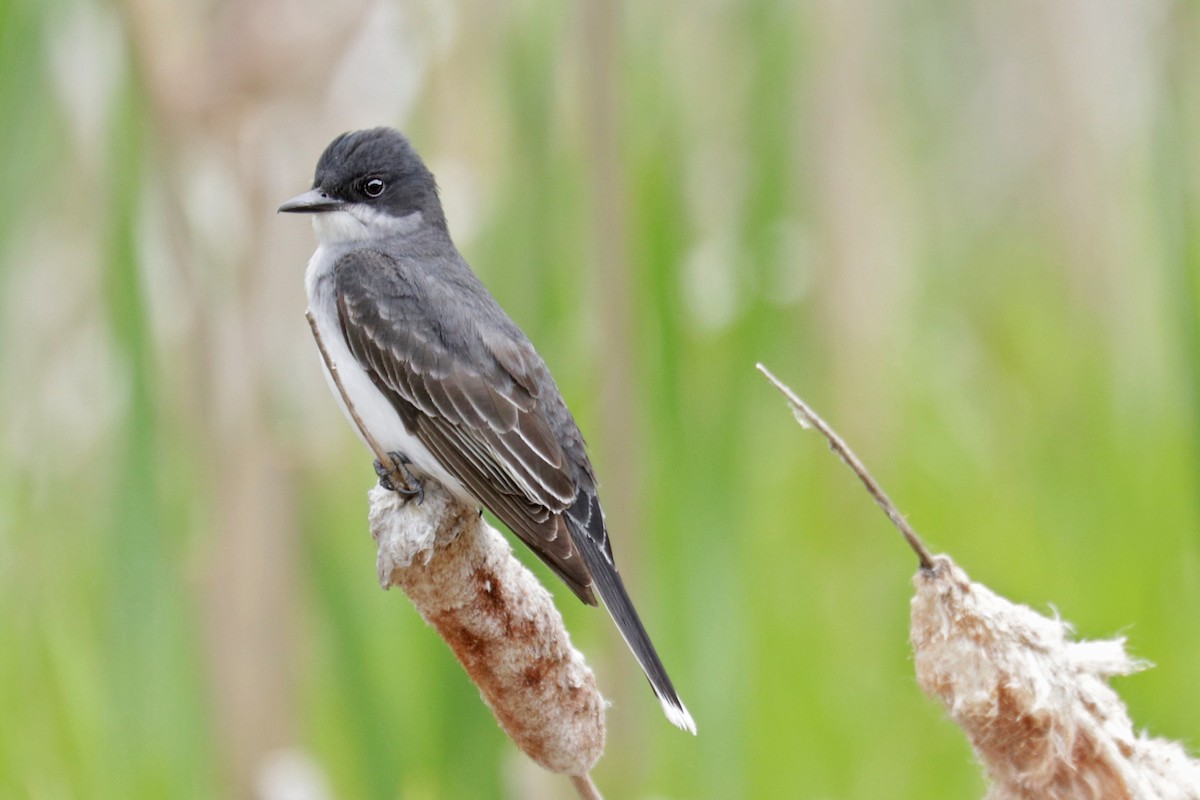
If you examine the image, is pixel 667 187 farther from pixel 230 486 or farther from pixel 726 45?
pixel 726 45

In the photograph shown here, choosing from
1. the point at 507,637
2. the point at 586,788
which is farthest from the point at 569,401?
the point at 586,788

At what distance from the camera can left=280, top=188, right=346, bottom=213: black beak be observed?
2.48 m

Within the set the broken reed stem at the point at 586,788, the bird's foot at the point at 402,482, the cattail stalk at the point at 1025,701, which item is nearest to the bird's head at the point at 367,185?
the bird's foot at the point at 402,482

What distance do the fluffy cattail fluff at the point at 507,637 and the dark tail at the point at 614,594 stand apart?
0.17m

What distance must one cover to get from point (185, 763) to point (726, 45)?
7.08 feet

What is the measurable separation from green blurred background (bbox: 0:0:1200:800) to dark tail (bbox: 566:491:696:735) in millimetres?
175

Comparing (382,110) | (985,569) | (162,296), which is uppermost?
(382,110)

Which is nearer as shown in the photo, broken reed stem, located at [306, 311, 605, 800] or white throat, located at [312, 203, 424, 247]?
broken reed stem, located at [306, 311, 605, 800]

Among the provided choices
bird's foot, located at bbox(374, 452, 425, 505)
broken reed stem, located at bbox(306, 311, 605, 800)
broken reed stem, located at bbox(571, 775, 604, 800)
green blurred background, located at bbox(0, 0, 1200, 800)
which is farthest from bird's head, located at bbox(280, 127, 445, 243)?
broken reed stem, located at bbox(571, 775, 604, 800)

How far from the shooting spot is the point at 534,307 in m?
2.64

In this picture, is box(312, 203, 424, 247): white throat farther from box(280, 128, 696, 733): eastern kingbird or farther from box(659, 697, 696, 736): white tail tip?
box(659, 697, 696, 736): white tail tip

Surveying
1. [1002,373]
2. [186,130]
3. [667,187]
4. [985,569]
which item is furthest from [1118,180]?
[186,130]

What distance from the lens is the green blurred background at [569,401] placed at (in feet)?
7.47

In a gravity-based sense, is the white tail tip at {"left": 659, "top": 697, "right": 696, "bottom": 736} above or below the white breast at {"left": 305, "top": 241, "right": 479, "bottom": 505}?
below
